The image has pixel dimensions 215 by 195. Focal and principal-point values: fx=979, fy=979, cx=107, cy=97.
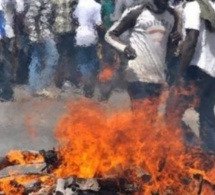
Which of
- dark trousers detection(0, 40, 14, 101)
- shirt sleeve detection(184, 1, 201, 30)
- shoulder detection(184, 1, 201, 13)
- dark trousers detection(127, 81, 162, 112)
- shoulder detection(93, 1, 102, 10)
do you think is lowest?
dark trousers detection(0, 40, 14, 101)

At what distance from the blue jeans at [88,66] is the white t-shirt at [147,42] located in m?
3.32

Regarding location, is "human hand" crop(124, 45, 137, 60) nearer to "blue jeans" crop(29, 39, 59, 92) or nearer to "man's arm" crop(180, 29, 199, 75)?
"man's arm" crop(180, 29, 199, 75)

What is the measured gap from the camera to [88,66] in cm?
1424

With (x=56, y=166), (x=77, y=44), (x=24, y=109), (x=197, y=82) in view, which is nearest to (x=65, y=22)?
(x=77, y=44)

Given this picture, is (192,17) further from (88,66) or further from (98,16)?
(88,66)

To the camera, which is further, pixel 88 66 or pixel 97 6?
pixel 88 66

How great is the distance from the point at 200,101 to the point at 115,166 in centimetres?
371

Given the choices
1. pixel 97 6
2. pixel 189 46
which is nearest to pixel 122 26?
pixel 189 46

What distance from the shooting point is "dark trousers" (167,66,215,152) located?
1151 cm

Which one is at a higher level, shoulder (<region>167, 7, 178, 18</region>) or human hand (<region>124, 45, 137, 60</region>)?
shoulder (<region>167, 7, 178, 18</region>)

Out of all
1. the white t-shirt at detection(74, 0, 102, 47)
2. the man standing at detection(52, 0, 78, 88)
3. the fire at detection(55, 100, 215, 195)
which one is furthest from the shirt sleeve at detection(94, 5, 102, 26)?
the fire at detection(55, 100, 215, 195)

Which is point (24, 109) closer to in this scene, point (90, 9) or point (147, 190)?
point (90, 9)

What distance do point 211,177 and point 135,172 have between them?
29.6 inches

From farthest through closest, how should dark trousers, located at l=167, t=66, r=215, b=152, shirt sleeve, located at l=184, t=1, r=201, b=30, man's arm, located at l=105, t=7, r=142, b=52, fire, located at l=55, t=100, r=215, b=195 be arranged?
dark trousers, located at l=167, t=66, r=215, b=152, shirt sleeve, located at l=184, t=1, r=201, b=30, man's arm, located at l=105, t=7, r=142, b=52, fire, located at l=55, t=100, r=215, b=195
